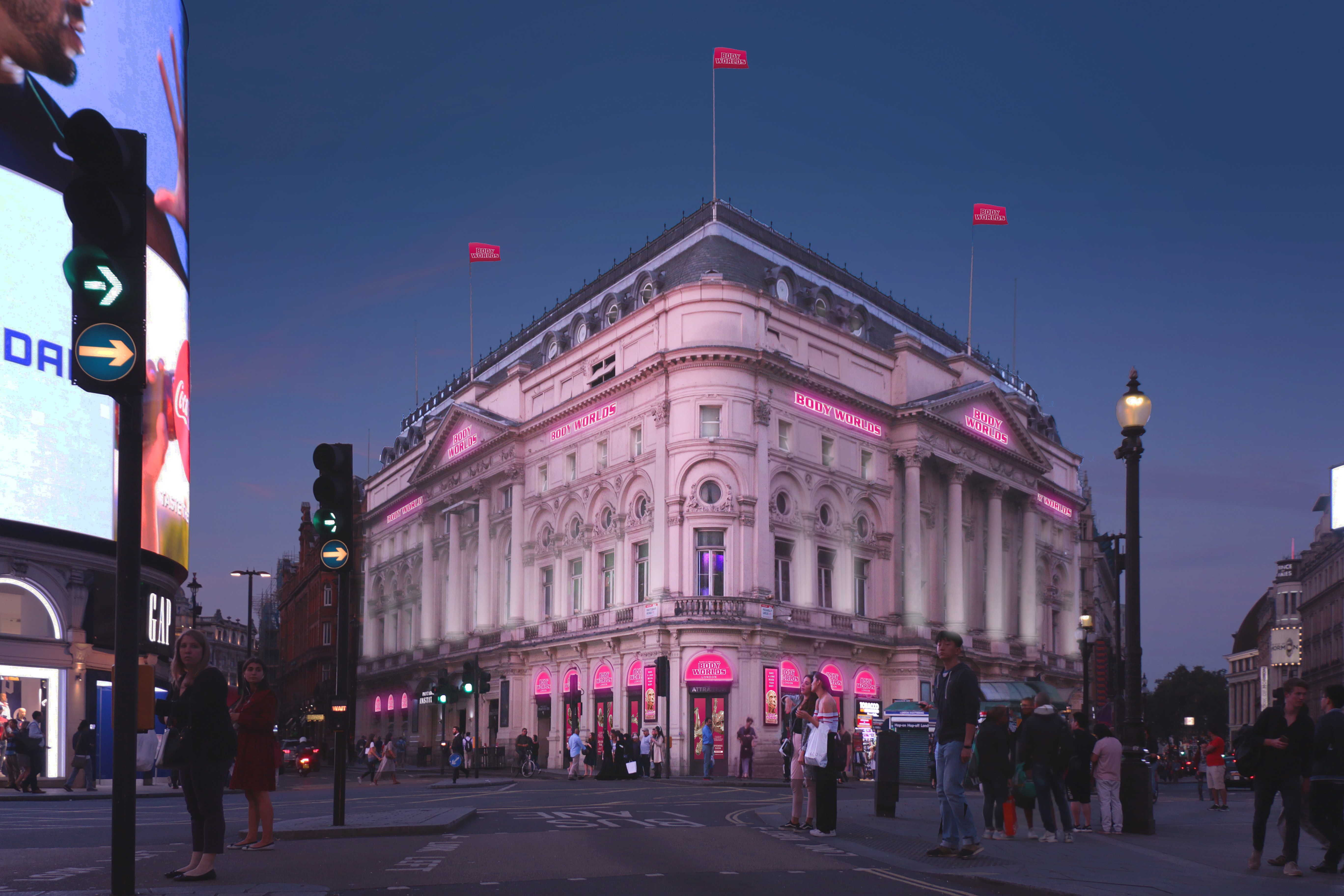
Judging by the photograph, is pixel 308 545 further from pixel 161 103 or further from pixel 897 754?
pixel 897 754

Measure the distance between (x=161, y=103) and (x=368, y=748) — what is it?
76.8 ft

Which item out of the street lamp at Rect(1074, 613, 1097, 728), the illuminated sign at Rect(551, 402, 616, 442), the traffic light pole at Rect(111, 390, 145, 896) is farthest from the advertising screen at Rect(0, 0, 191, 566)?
the traffic light pole at Rect(111, 390, 145, 896)

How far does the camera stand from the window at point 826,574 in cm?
5525

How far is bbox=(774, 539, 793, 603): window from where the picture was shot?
173ft

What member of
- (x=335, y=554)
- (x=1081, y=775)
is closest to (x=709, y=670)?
(x=1081, y=775)

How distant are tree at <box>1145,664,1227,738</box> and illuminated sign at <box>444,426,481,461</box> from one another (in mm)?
118183

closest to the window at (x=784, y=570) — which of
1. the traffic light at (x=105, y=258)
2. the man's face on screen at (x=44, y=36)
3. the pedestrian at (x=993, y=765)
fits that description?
the man's face on screen at (x=44, y=36)

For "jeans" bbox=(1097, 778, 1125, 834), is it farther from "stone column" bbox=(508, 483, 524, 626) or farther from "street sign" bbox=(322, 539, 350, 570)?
"stone column" bbox=(508, 483, 524, 626)

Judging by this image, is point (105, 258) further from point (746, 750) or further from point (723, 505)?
point (723, 505)

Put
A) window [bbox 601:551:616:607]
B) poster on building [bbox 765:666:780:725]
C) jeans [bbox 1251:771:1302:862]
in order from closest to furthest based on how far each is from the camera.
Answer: jeans [bbox 1251:771:1302:862], poster on building [bbox 765:666:780:725], window [bbox 601:551:616:607]

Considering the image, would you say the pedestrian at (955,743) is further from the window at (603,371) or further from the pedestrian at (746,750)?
the window at (603,371)

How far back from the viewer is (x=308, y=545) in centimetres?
11294

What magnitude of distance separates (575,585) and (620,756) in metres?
18.1

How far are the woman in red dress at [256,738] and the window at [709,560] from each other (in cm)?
3770
